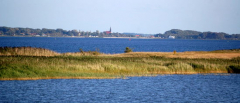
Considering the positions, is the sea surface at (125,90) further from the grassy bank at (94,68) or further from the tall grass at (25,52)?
the tall grass at (25,52)

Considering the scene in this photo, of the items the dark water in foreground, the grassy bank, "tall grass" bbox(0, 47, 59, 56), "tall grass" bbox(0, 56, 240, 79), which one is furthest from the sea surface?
"tall grass" bbox(0, 47, 59, 56)

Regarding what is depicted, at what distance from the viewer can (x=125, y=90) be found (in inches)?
1181

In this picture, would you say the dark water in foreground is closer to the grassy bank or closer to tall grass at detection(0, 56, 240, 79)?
the grassy bank

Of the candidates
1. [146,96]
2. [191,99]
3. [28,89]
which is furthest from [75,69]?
[191,99]

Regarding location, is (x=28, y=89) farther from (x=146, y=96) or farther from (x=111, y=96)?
(x=146, y=96)

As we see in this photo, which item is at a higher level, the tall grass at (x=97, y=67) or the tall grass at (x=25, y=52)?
the tall grass at (x=25, y=52)

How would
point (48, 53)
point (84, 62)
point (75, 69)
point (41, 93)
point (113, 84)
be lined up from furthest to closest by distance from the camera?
point (48, 53), point (84, 62), point (75, 69), point (113, 84), point (41, 93)

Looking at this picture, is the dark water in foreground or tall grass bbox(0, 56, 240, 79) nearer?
the dark water in foreground

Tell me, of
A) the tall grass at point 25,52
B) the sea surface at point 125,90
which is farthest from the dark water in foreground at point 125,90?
Answer: the tall grass at point 25,52

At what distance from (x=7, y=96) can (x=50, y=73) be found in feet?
26.6

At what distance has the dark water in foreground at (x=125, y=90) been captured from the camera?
2653cm

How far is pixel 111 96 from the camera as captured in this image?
27.5 metres

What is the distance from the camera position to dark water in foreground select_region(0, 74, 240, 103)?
1045 inches

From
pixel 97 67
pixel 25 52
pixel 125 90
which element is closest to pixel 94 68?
pixel 97 67
